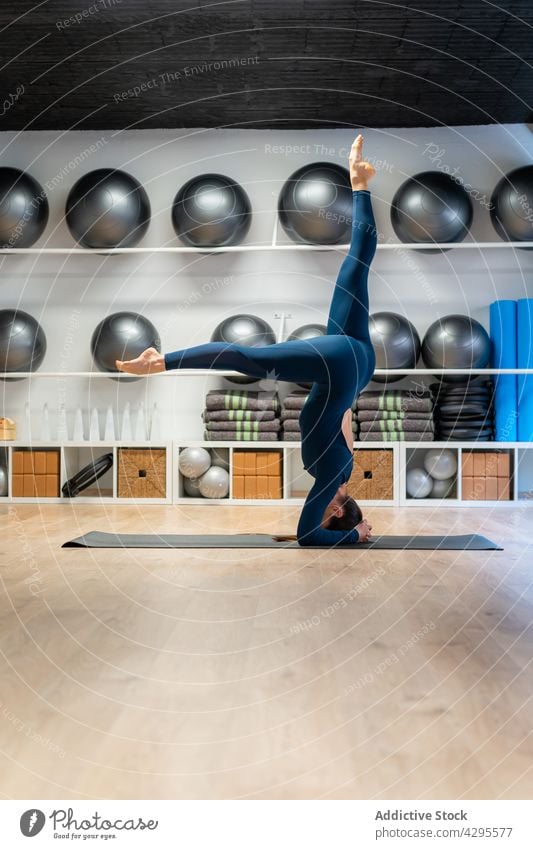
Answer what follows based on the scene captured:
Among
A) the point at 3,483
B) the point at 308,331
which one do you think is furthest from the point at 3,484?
the point at 308,331

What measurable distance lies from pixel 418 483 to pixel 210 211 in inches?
92.1

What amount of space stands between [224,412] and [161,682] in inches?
152

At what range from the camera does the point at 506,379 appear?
525 cm

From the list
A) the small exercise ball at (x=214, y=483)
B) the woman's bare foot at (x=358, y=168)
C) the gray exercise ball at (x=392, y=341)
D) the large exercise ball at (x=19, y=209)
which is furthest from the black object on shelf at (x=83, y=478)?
the woman's bare foot at (x=358, y=168)

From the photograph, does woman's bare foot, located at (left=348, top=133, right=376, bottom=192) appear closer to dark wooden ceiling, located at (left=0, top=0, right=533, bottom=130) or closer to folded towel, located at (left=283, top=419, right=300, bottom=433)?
dark wooden ceiling, located at (left=0, top=0, right=533, bottom=130)

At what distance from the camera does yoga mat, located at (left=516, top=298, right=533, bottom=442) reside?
17.0ft

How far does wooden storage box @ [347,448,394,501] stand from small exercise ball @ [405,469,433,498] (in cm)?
13

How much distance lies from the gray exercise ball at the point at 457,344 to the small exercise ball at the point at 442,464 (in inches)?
23.8

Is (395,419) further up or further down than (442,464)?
further up

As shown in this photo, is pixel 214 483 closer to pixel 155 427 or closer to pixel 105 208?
pixel 155 427

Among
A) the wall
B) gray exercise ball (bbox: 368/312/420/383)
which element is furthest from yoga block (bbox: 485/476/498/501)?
the wall

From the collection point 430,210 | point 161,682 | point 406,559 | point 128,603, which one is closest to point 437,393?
point 430,210

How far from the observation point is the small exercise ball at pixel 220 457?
5473mm

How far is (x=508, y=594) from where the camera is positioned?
232 centimetres
